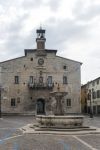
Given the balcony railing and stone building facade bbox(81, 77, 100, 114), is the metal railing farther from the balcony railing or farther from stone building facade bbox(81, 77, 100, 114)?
stone building facade bbox(81, 77, 100, 114)

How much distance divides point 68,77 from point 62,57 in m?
3.71

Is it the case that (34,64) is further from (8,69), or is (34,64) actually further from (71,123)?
(71,123)

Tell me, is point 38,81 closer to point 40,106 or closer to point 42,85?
point 42,85

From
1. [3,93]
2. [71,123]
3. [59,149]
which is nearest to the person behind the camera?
[59,149]

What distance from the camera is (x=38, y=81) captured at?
71.7 meters

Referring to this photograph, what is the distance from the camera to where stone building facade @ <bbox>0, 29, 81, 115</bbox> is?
70.4m

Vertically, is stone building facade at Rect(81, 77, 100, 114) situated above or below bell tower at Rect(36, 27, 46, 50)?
below

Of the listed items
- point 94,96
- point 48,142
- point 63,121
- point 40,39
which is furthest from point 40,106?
point 48,142

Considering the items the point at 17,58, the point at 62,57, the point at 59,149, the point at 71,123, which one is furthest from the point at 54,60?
the point at 59,149

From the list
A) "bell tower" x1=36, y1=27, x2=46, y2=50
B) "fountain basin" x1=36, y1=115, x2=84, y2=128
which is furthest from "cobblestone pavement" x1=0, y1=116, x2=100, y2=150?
"bell tower" x1=36, y1=27, x2=46, y2=50

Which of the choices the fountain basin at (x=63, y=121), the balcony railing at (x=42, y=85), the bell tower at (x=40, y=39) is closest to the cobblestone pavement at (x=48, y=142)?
the fountain basin at (x=63, y=121)

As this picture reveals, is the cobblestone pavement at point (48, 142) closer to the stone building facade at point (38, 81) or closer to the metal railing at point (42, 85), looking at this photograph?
the stone building facade at point (38, 81)

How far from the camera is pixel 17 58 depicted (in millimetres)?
71188

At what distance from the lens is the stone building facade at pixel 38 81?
70.4 m
